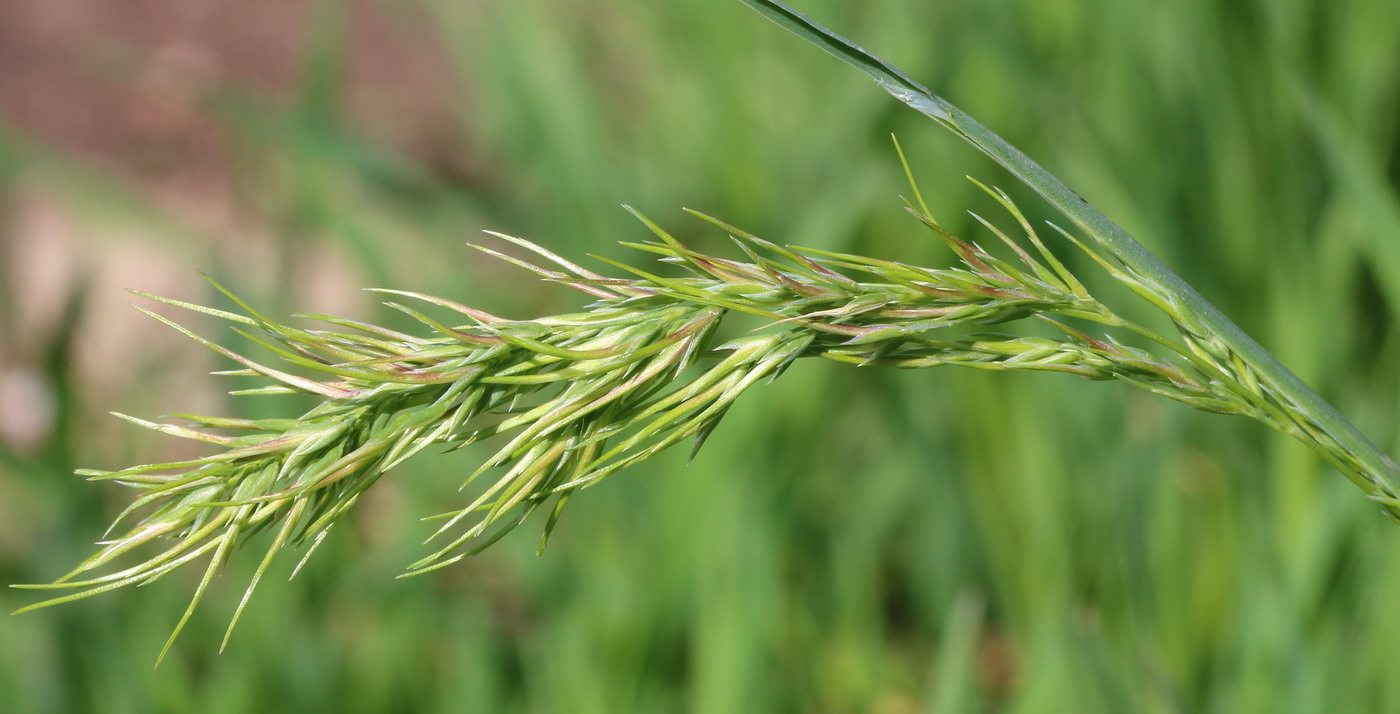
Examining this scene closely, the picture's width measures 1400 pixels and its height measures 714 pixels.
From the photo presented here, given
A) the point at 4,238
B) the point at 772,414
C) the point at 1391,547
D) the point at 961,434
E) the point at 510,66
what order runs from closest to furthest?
the point at 1391,547, the point at 772,414, the point at 961,434, the point at 4,238, the point at 510,66

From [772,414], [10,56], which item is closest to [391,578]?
[772,414]

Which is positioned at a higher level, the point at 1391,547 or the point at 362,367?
the point at 1391,547

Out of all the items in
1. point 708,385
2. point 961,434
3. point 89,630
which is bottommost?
point 89,630

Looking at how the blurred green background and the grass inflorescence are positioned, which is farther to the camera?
the blurred green background

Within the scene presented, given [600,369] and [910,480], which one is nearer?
[600,369]

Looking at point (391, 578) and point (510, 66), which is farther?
point (510, 66)

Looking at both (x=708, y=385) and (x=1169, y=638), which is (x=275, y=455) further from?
(x=1169, y=638)

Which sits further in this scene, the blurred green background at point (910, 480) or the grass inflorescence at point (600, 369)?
the blurred green background at point (910, 480)

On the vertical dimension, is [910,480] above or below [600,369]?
above
